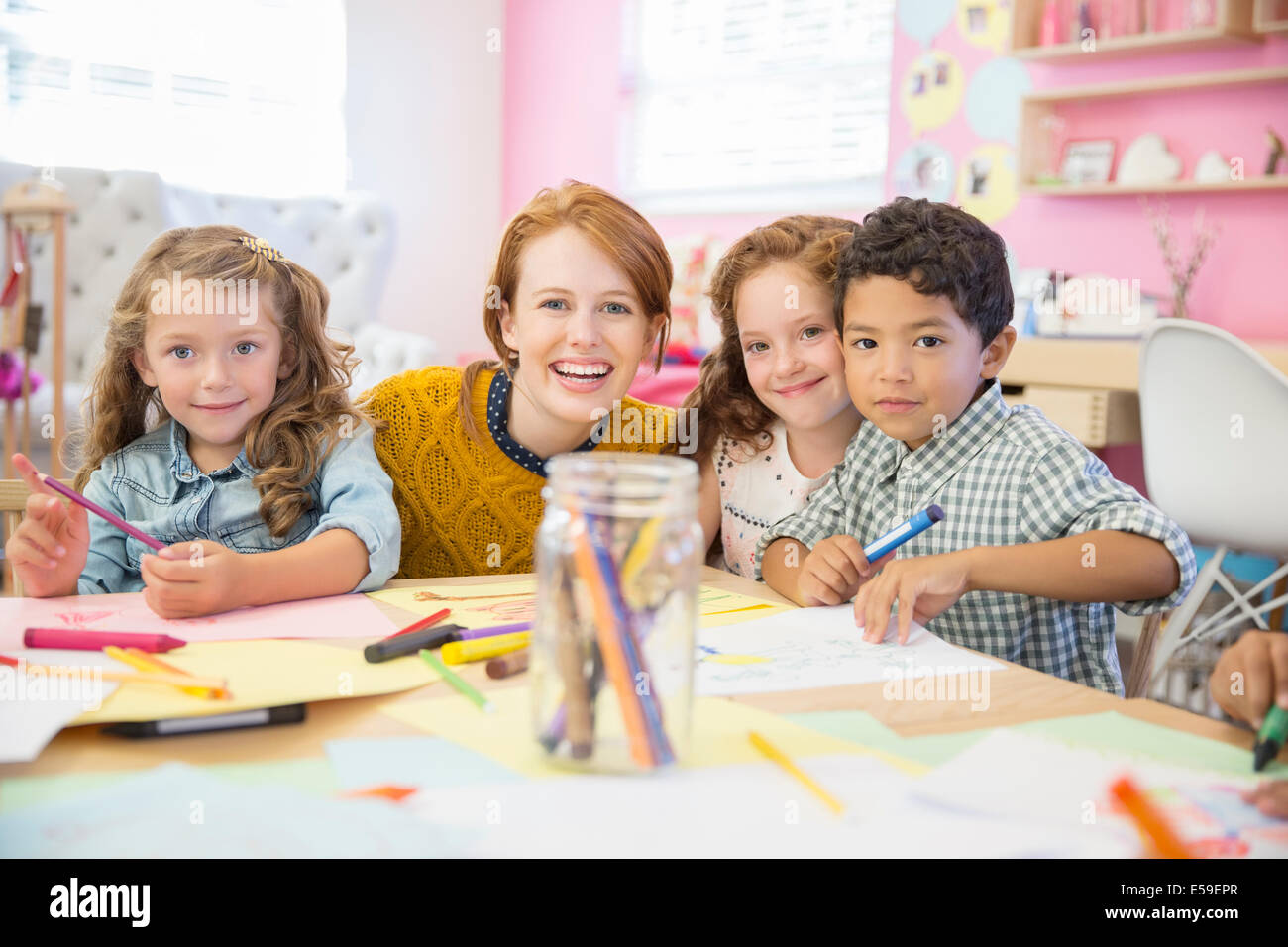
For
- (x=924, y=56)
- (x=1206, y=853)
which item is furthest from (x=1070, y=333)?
(x=1206, y=853)

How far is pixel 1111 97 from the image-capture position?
3432 mm

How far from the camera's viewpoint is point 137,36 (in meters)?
4.49

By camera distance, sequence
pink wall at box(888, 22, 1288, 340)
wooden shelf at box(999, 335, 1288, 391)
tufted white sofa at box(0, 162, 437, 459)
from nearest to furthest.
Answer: wooden shelf at box(999, 335, 1288, 391) < pink wall at box(888, 22, 1288, 340) < tufted white sofa at box(0, 162, 437, 459)

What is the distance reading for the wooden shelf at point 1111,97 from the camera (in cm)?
304

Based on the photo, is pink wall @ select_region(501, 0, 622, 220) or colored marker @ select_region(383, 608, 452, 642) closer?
colored marker @ select_region(383, 608, 452, 642)

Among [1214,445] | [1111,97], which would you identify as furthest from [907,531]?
[1111,97]

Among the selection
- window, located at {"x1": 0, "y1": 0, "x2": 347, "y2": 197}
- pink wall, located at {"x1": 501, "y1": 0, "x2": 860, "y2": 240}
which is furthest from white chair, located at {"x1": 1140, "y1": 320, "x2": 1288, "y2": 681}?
window, located at {"x1": 0, "y1": 0, "x2": 347, "y2": 197}

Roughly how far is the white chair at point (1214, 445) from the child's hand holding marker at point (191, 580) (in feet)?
6.04

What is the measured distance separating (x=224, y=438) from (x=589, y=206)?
46 cm

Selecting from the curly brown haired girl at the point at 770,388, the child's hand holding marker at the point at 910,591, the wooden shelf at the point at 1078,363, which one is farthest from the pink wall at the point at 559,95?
the child's hand holding marker at the point at 910,591

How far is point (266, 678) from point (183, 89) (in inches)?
183

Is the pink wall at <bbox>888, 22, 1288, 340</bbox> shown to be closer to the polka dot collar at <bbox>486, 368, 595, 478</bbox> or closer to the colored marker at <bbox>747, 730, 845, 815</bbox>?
the polka dot collar at <bbox>486, 368, 595, 478</bbox>

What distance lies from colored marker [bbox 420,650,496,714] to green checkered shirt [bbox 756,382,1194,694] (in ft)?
1.61

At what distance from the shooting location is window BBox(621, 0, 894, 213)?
4266 millimetres
